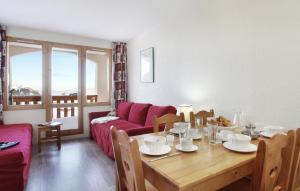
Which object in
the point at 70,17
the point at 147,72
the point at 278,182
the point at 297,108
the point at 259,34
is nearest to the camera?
the point at 278,182

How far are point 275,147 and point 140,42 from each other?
148 inches

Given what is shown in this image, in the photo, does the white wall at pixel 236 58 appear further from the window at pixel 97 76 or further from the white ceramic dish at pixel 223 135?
the window at pixel 97 76

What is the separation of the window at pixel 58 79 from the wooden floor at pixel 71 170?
99 centimetres

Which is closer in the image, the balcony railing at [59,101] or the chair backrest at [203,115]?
the chair backrest at [203,115]

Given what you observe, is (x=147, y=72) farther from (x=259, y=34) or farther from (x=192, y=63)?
(x=259, y=34)

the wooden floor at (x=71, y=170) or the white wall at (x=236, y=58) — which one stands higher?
the white wall at (x=236, y=58)

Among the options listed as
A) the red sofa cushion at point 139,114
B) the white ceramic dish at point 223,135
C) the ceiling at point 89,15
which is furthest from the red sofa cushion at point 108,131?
the ceiling at point 89,15

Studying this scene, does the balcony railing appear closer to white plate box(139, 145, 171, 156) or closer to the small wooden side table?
the small wooden side table

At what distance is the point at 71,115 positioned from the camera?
4.59 meters

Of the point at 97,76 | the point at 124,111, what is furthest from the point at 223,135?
the point at 97,76

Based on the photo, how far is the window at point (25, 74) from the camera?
397 centimetres

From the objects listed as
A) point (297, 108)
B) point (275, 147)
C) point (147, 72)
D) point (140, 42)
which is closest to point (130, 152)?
point (275, 147)

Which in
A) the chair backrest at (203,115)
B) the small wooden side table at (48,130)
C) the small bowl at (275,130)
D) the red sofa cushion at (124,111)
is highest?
the chair backrest at (203,115)

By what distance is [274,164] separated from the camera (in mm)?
1104
